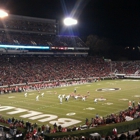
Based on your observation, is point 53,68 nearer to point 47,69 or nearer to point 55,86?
point 47,69

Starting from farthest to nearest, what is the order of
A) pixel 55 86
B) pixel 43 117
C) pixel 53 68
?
1. pixel 53 68
2. pixel 55 86
3. pixel 43 117

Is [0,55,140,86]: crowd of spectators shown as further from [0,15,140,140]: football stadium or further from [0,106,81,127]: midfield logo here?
[0,106,81,127]: midfield logo

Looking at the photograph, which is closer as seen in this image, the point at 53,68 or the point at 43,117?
the point at 43,117

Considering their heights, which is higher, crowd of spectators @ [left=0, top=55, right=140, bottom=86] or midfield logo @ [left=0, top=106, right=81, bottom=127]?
crowd of spectators @ [left=0, top=55, right=140, bottom=86]

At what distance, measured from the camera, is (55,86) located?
44656mm

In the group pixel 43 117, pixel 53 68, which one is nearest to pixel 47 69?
pixel 53 68

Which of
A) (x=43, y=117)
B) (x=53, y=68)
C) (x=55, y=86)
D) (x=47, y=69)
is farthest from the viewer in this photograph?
(x=53, y=68)

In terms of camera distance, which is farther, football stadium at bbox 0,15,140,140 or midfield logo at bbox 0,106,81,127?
midfield logo at bbox 0,106,81,127

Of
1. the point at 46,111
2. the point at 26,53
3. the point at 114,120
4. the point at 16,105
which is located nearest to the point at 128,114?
the point at 114,120

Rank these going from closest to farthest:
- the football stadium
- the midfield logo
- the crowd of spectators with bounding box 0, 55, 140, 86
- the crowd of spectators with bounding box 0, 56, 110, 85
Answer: the football stadium
the midfield logo
the crowd of spectators with bounding box 0, 56, 110, 85
the crowd of spectators with bounding box 0, 55, 140, 86

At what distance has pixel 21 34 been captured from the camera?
6025 cm

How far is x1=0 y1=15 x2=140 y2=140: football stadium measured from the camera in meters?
17.0

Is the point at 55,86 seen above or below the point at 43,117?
above

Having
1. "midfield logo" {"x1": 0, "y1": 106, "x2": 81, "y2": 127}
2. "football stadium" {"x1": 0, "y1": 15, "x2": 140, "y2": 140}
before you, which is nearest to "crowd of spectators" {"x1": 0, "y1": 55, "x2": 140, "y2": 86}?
"football stadium" {"x1": 0, "y1": 15, "x2": 140, "y2": 140}
